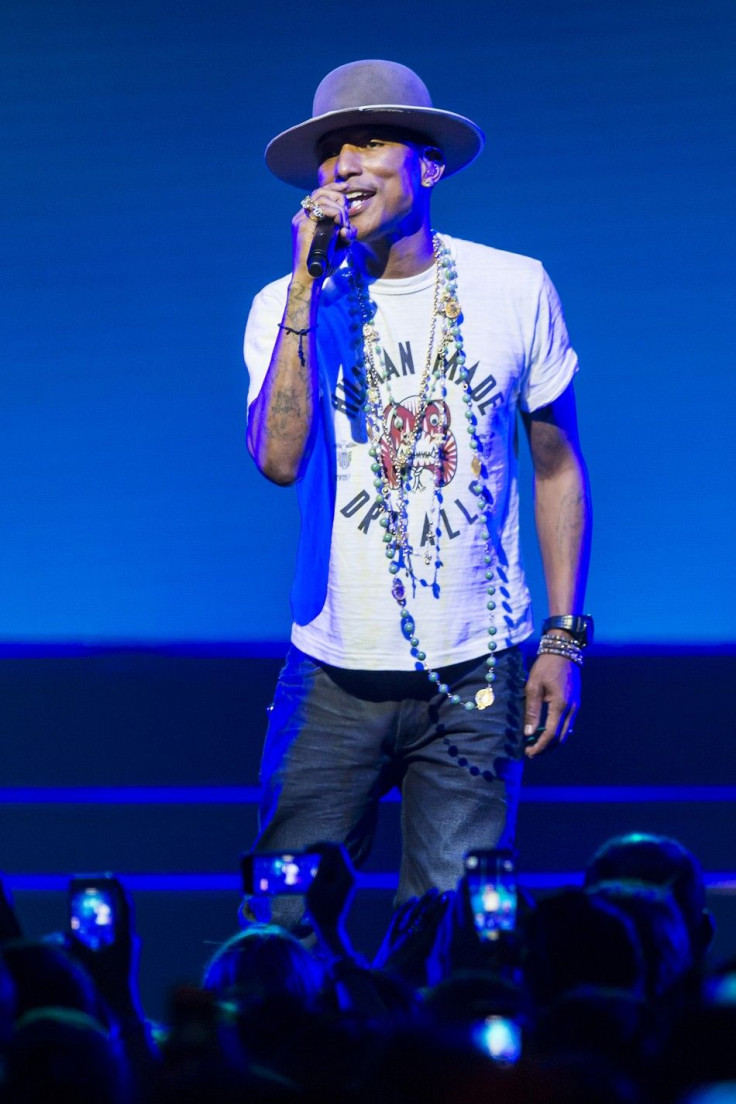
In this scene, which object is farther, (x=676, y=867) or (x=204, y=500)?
(x=204, y=500)

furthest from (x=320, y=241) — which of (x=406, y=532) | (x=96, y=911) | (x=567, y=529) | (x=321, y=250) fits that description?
(x=96, y=911)

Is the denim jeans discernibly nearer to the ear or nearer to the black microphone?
the black microphone

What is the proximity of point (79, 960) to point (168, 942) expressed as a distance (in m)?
2.09

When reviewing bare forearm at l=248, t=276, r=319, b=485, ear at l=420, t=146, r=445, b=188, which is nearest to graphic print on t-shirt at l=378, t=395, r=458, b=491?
bare forearm at l=248, t=276, r=319, b=485

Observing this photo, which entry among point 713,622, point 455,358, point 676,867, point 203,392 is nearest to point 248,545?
point 203,392

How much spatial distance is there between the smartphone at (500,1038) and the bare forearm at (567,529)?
1.51 metres

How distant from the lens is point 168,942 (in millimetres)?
2791

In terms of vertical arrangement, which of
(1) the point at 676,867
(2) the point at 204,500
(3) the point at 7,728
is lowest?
(3) the point at 7,728

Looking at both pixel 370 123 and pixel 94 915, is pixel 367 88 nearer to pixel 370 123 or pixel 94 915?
pixel 370 123

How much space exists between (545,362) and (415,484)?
10.8 inches

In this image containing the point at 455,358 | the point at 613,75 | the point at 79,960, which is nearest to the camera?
the point at 79,960

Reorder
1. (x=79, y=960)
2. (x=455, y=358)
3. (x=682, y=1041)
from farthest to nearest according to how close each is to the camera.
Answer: (x=455, y=358)
(x=79, y=960)
(x=682, y=1041)

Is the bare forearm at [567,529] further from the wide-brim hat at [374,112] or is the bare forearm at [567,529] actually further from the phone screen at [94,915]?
the phone screen at [94,915]

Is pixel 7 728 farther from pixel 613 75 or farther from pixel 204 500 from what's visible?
pixel 613 75
